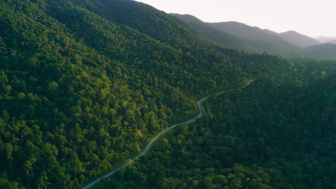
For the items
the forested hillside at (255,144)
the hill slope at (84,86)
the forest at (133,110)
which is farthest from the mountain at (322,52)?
the forested hillside at (255,144)

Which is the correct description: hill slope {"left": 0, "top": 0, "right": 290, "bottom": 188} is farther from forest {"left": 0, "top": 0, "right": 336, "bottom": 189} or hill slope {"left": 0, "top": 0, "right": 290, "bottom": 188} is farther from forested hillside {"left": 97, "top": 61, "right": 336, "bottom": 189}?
forested hillside {"left": 97, "top": 61, "right": 336, "bottom": 189}

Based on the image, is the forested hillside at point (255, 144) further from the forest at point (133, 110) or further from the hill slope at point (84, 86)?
the hill slope at point (84, 86)

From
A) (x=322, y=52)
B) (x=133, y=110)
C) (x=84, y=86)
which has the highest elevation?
(x=322, y=52)

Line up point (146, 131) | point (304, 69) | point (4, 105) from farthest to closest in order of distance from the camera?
point (304, 69), point (146, 131), point (4, 105)

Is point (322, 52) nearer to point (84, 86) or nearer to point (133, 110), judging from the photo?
point (133, 110)

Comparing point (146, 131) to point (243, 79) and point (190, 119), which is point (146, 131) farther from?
point (243, 79)

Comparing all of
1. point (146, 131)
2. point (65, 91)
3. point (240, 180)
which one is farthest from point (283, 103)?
point (65, 91)

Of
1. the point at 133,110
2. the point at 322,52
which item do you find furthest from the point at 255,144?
the point at 322,52
